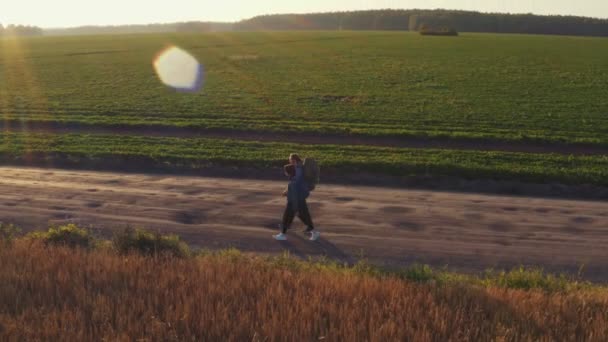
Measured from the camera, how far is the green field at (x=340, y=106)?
20609 mm

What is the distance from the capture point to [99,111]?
32188 mm

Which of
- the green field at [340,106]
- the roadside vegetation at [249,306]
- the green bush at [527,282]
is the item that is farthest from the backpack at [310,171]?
the green field at [340,106]

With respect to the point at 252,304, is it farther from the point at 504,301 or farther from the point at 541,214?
the point at 541,214

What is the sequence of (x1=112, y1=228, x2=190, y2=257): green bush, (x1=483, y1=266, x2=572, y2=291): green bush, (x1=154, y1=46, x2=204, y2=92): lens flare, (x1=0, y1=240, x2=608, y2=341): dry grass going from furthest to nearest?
(x1=154, y1=46, x2=204, y2=92): lens flare → (x1=112, y1=228, x2=190, y2=257): green bush → (x1=483, y1=266, x2=572, y2=291): green bush → (x1=0, y1=240, x2=608, y2=341): dry grass

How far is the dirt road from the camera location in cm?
1223

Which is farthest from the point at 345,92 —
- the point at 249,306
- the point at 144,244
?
the point at 249,306

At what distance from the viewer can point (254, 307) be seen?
630 centimetres

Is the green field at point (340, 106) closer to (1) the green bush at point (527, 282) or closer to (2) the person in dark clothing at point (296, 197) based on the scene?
(2) the person in dark clothing at point (296, 197)

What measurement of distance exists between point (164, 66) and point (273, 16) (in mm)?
131786

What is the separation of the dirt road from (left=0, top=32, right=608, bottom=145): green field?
9097mm

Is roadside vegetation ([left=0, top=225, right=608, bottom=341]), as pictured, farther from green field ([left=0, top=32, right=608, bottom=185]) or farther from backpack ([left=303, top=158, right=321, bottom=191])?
green field ([left=0, top=32, right=608, bottom=185])

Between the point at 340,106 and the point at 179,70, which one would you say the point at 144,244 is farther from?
the point at 179,70

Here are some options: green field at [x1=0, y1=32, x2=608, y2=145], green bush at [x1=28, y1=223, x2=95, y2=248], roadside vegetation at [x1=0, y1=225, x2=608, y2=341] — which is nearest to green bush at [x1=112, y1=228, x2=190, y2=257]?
green bush at [x1=28, y1=223, x2=95, y2=248]

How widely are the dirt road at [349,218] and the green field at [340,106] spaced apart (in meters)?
2.55
